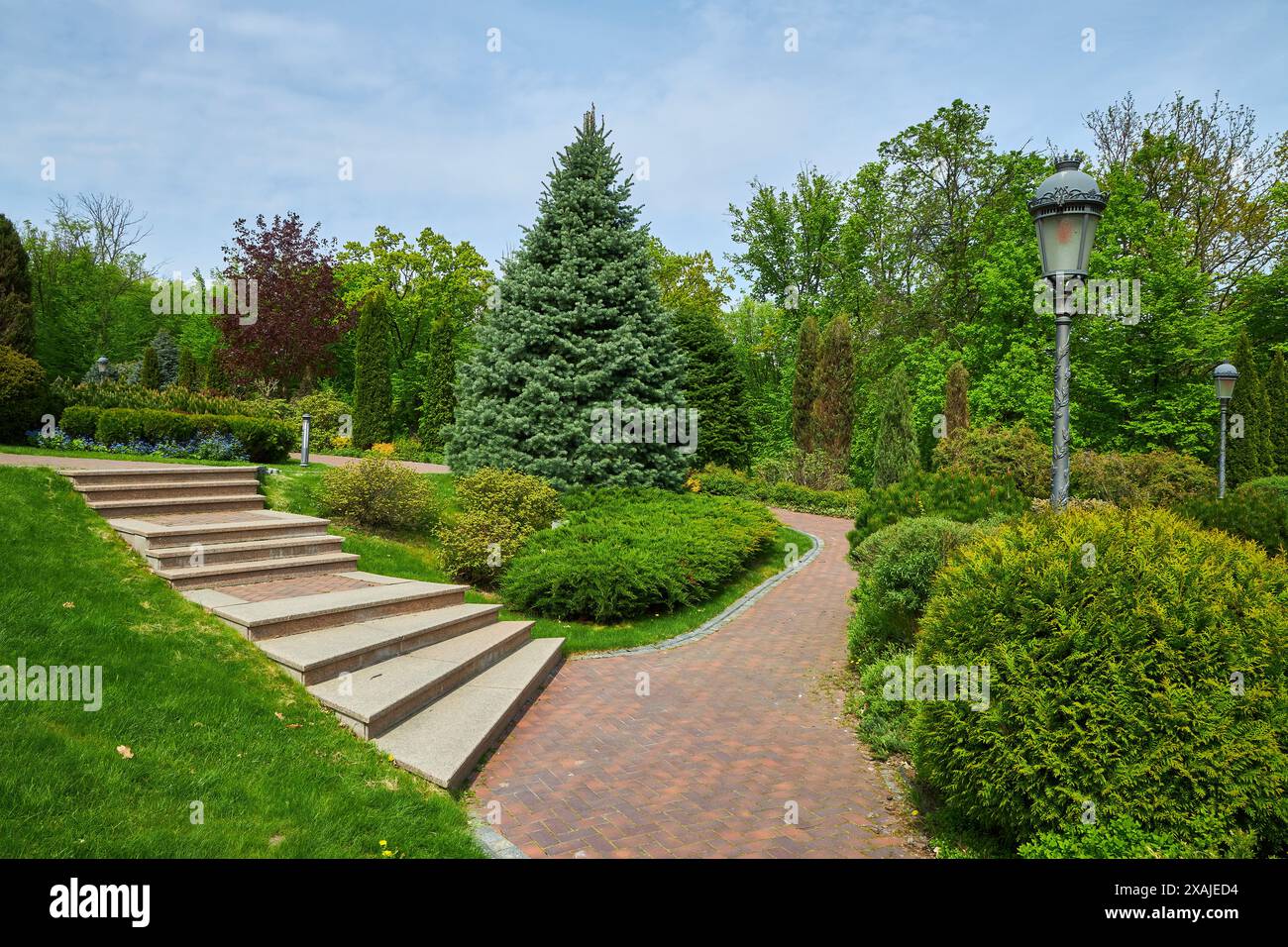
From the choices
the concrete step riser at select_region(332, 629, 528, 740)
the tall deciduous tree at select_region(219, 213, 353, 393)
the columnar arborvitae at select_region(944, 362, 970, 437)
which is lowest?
the concrete step riser at select_region(332, 629, 528, 740)

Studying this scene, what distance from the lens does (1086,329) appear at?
2169 cm

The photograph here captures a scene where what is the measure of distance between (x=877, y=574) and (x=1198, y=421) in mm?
19831

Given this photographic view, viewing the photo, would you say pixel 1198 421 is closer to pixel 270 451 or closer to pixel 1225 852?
A: pixel 1225 852

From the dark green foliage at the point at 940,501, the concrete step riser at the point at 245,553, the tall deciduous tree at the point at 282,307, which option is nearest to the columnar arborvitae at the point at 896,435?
the dark green foliage at the point at 940,501

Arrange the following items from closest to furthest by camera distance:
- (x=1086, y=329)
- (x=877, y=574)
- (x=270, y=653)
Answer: (x=270, y=653) < (x=877, y=574) < (x=1086, y=329)

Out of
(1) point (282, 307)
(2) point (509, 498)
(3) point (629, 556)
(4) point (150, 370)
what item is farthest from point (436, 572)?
(4) point (150, 370)

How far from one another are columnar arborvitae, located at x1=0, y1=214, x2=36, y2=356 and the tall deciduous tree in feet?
38.7

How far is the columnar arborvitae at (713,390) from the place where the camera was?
1914 cm

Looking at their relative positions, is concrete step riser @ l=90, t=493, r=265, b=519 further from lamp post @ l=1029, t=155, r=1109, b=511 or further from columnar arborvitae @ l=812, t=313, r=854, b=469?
columnar arborvitae @ l=812, t=313, r=854, b=469

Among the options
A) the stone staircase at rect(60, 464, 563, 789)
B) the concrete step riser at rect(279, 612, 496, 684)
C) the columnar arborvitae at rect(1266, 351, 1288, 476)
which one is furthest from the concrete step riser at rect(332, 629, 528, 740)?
the columnar arborvitae at rect(1266, 351, 1288, 476)

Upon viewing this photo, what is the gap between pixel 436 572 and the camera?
31.4 ft

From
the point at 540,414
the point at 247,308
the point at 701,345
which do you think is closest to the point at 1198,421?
the point at 701,345

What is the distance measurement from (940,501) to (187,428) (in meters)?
11.8

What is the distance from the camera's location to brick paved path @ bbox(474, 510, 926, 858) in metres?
3.88
